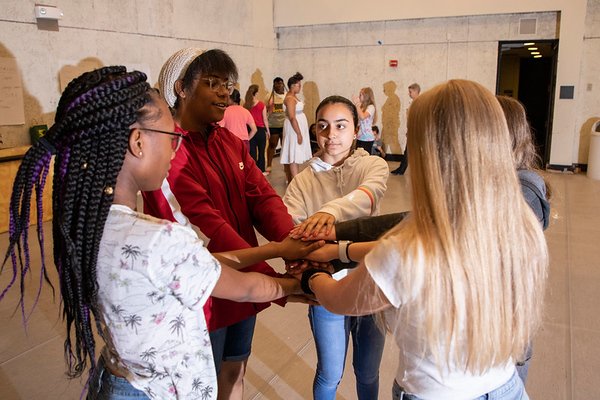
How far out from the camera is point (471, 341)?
3.68 ft

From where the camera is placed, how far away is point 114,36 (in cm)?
796

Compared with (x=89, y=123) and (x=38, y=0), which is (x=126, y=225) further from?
(x=38, y=0)

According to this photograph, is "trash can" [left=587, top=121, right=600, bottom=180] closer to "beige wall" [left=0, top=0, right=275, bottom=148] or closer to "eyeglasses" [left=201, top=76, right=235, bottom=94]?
"beige wall" [left=0, top=0, right=275, bottom=148]

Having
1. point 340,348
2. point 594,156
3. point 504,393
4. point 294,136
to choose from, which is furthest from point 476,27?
point 504,393

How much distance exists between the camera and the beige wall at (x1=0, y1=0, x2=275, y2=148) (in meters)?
6.64

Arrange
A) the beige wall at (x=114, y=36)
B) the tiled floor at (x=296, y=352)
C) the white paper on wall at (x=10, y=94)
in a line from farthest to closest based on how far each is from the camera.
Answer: the beige wall at (x=114, y=36)
the white paper on wall at (x=10, y=94)
the tiled floor at (x=296, y=352)

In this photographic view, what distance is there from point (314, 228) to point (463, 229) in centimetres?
69

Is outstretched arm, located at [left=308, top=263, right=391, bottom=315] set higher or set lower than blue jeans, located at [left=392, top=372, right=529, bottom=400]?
higher

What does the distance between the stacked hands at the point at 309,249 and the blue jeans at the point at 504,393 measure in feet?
1.46

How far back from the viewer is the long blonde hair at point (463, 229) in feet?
3.53

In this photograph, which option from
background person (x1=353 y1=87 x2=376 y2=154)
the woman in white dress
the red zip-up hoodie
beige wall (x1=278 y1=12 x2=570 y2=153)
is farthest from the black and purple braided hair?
beige wall (x1=278 y1=12 x2=570 y2=153)

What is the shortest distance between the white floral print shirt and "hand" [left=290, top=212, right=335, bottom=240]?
1.82 feet

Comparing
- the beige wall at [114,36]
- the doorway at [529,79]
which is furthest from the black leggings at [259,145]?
the doorway at [529,79]

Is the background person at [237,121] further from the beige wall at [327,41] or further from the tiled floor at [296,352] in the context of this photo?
the tiled floor at [296,352]
